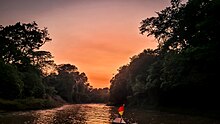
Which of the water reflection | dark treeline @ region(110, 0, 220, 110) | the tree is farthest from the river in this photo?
the tree

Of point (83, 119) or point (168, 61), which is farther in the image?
point (168, 61)

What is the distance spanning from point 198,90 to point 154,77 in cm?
1460

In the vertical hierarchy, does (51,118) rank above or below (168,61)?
below

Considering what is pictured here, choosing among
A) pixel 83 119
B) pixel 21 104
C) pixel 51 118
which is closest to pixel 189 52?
pixel 83 119

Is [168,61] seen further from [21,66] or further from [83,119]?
[21,66]

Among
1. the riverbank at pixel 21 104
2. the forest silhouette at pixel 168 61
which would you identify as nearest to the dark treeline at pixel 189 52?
the forest silhouette at pixel 168 61

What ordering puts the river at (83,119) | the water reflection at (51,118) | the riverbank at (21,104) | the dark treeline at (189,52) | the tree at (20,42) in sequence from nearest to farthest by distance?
the water reflection at (51,118)
the river at (83,119)
the dark treeline at (189,52)
the riverbank at (21,104)
the tree at (20,42)

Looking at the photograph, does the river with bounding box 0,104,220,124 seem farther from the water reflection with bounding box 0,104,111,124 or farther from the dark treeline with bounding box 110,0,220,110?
the dark treeline with bounding box 110,0,220,110

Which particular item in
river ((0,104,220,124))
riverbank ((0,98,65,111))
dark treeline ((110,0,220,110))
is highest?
dark treeline ((110,0,220,110))

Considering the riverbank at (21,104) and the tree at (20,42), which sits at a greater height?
the tree at (20,42)

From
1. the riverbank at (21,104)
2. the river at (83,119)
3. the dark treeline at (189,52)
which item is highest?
the dark treeline at (189,52)

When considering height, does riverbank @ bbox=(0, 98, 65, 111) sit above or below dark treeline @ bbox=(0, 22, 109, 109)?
below

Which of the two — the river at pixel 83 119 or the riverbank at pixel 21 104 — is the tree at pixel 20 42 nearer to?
the riverbank at pixel 21 104

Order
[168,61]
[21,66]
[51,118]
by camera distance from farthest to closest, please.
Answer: [21,66], [168,61], [51,118]
